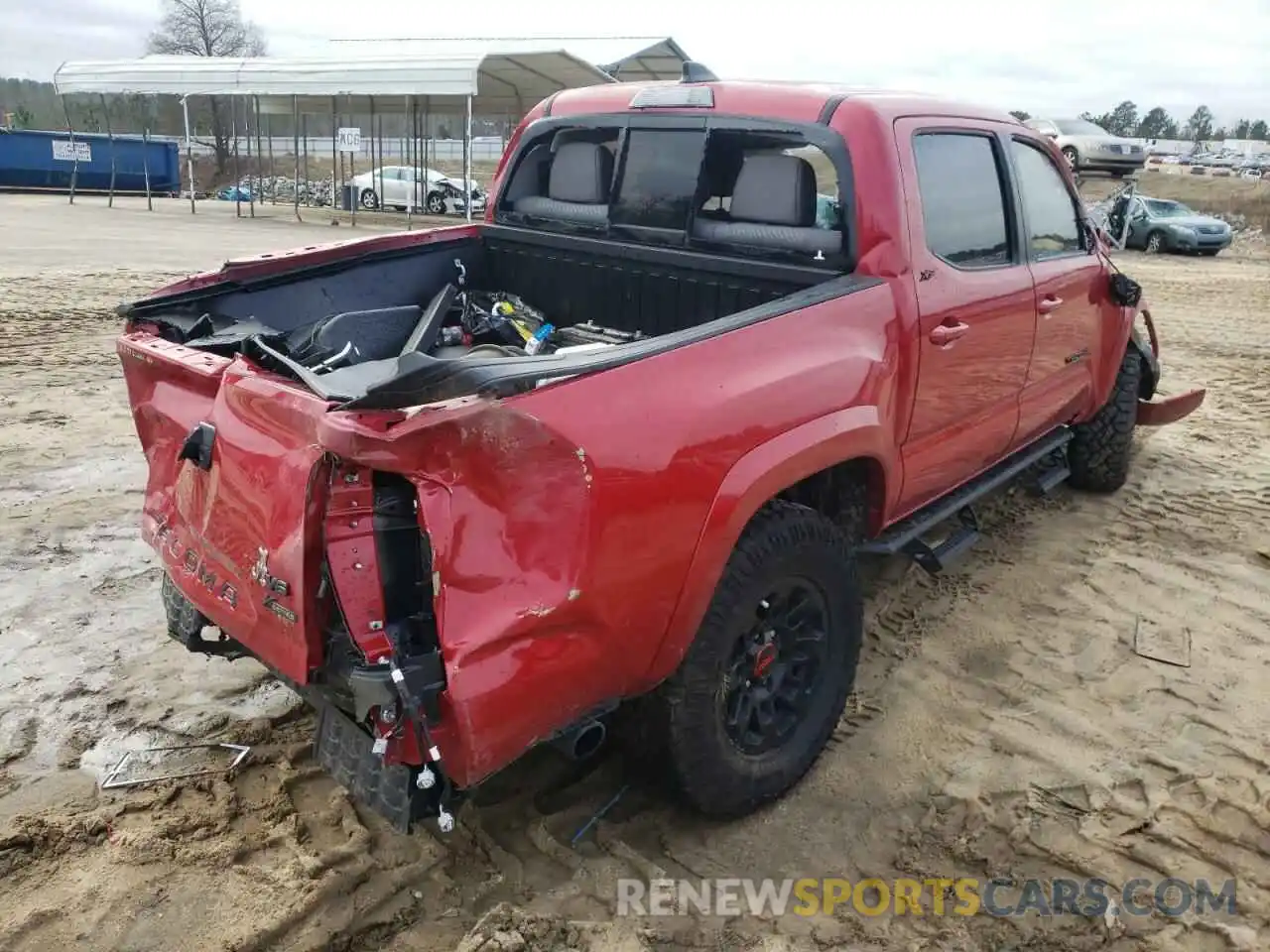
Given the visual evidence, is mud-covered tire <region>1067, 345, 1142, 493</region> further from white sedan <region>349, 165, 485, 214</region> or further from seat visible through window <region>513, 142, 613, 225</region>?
white sedan <region>349, 165, 485, 214</region>

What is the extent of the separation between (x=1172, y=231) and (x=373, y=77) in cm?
1665

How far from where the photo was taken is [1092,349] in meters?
4.68

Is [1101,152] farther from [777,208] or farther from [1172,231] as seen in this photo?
[777,208]

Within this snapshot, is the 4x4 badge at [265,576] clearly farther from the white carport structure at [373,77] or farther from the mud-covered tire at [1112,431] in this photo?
the white carport structure at [373,77]

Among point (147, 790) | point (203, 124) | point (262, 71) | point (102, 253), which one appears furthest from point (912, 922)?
point (203, 124)

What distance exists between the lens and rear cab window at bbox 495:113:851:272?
130 inches

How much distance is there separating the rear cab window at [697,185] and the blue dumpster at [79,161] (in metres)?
28.9

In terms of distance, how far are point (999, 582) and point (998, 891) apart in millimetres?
2057

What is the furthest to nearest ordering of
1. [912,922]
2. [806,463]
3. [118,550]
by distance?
[118,550], [806,463], [912,922]

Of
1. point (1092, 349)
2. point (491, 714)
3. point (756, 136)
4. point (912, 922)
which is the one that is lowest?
point (912, 922)

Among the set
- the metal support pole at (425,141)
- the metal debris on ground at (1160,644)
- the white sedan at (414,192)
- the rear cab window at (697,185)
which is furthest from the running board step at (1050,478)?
the white sedan at (414,192)

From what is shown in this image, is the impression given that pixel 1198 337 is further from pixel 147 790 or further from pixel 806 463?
pixel 147 790

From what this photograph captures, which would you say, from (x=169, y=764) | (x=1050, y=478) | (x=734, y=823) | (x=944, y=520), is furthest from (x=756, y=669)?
(x=1050, y=478)

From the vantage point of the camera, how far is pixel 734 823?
2.79 m
